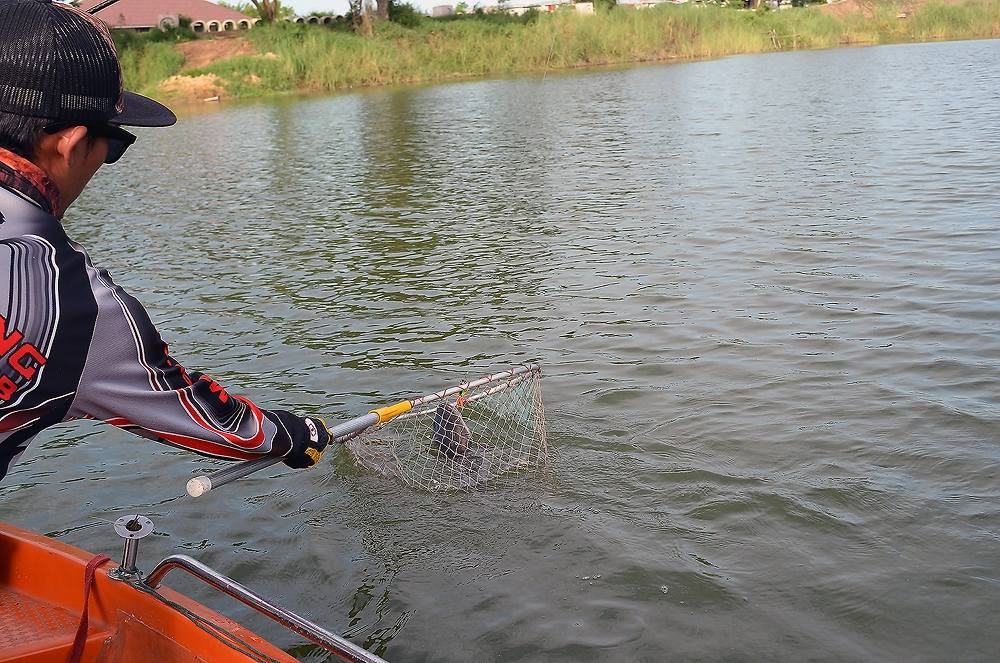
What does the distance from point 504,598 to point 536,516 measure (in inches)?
29.7

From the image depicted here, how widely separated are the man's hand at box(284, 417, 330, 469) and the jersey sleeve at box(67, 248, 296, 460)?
0.55 ft

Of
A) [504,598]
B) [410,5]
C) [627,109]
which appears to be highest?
[410,5]

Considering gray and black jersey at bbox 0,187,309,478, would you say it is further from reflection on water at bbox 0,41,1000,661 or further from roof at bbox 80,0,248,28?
roof at bbox 80,0,248,28

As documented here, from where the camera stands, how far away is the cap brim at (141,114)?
2.63 m

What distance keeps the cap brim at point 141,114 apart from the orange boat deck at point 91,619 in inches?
58.4

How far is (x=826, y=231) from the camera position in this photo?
10.4 metres

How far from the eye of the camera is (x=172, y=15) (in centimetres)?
5634

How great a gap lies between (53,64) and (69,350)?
2.20 ft

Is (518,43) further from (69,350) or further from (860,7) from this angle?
(69,350)

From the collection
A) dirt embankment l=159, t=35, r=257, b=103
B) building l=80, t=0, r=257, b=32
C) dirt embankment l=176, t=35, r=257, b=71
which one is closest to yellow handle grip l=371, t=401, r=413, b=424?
dirt embankment l=159, t=35, r=257, b=103

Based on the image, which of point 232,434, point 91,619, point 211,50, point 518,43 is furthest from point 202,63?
point 232,434

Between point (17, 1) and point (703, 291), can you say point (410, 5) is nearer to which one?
point (703, 291)

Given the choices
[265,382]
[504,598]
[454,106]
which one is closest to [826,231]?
[265,382]

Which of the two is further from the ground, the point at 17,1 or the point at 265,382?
the point at 17,1
